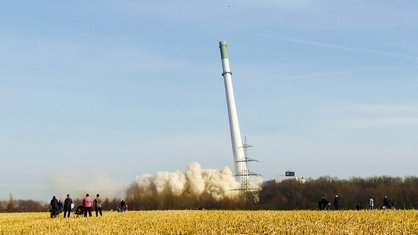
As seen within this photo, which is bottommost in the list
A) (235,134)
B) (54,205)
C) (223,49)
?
(54,205)

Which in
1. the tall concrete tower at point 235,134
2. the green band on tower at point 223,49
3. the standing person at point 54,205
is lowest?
the standing person at point 54,205

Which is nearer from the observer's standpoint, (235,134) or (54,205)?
(54,205)

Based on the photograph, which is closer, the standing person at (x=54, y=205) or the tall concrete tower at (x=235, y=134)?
the standing person at (x=54, y=205)

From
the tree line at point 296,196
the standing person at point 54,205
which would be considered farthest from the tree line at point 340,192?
the standing person at point 54,205

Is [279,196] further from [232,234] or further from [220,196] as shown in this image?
[232,234]

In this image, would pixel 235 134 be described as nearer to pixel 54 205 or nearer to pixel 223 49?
pixel 223 49

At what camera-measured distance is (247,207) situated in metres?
90.2

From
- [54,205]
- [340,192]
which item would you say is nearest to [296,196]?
[340,192]

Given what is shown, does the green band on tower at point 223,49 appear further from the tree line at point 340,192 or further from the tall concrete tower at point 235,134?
the tree line at point 340,192

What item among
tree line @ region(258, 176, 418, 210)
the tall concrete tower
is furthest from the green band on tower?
tree line @ region(258, 176, 418, 210)

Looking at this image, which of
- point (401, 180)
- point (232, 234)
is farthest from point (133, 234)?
point (401, 180)

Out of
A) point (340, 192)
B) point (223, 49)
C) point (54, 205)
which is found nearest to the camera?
point (54, 205)

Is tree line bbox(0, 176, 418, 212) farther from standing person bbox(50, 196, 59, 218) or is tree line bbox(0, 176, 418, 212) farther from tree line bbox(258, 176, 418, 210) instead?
standing person bbox(50, 196, 59, 218)

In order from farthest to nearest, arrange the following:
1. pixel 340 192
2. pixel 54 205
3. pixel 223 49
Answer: pixel 223 49 → pixel 340 192 → pixel 54 205
